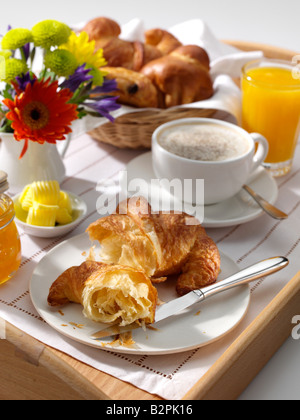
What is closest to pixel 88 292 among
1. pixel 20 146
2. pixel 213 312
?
pixel 213 312

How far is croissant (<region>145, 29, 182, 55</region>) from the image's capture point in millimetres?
1481

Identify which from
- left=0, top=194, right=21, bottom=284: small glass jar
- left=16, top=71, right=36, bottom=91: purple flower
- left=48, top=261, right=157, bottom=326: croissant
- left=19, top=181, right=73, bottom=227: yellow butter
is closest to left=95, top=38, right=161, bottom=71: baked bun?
left=16, top=71, right=36, bottom=91: purple flower

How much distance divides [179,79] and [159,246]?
0.58 meters

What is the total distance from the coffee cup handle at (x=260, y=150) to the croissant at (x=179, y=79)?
234 mm

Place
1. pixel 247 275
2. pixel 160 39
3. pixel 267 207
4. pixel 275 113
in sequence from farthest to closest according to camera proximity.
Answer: pixel 160 39 → pixel 275 113 → pixel 267 207 → pixel 247 275

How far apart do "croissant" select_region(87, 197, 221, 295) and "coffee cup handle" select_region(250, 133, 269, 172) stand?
0.30 meters

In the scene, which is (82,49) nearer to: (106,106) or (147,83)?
(106,106)

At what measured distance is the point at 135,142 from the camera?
1284mm

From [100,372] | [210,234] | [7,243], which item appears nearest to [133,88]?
[210,234]

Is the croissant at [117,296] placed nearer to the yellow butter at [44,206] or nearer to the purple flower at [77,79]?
the yellow butter at [44,206]

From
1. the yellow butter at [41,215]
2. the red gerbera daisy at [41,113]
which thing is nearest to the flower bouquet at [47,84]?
the red gerbera daisy at [41,113]

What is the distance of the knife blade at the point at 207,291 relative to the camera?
2.49 feet

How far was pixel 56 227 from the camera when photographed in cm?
96

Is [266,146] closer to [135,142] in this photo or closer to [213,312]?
[135,142]
